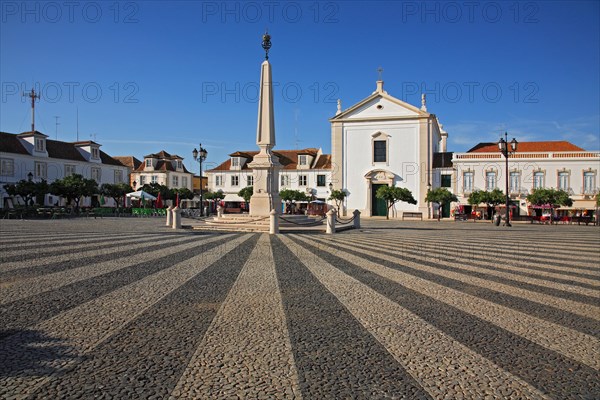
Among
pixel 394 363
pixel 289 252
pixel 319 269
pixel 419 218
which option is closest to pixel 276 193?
pixel 289 252

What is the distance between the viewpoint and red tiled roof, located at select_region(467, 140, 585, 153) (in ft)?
155

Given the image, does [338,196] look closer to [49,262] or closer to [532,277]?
[532,277]

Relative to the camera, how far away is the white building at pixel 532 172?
4347 centimetres

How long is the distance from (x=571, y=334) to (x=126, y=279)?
19.8 ft

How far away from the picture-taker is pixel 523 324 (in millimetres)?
4832

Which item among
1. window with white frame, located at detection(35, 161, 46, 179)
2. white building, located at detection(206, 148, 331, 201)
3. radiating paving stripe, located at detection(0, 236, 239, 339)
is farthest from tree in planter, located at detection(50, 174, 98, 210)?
radiating paving stripe, located at detection(0, 236, 239, 339)

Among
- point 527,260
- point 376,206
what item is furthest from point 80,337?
point 376,206

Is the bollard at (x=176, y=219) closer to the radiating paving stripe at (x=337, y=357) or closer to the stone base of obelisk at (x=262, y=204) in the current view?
the stone base of obelisk at (x=262, y=204)

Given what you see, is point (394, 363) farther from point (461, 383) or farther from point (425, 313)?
point (425, 313)

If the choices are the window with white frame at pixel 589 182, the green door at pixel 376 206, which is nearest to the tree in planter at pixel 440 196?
the green door at pixel 376 206

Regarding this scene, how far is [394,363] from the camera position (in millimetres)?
3646

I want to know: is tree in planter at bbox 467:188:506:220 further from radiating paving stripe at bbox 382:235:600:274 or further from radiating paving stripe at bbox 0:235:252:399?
radiating paving stripe at bbox 0:235:252:399

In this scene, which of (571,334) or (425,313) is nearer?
(571,334)

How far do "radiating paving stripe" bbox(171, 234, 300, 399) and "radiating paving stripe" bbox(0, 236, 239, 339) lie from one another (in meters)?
1.86
